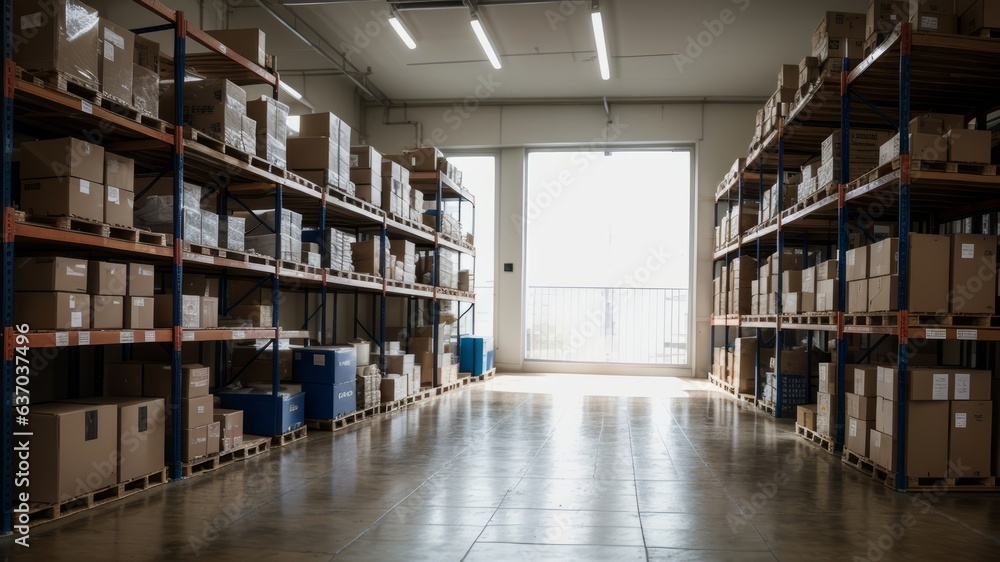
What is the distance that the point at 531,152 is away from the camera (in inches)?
709

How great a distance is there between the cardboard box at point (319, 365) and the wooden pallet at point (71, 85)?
14.0 ft

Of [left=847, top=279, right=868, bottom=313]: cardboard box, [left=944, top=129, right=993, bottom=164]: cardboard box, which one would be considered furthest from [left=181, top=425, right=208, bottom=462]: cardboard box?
[left=944, top=129, right=993, bottom=164]: cardboard box

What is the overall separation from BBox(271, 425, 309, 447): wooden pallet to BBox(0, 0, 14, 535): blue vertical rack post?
342 centimetres

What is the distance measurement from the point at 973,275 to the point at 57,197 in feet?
25.0

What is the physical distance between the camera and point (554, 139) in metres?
17.5

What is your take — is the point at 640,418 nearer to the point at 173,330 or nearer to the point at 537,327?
the point at 173,330

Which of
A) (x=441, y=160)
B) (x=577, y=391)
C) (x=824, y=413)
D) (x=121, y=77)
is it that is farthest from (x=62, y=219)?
(x=577, y=391)

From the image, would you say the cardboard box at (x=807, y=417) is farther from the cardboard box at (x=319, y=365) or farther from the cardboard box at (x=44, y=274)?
the cardboard box at (x=44, y=274)

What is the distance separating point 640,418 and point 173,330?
6633mm

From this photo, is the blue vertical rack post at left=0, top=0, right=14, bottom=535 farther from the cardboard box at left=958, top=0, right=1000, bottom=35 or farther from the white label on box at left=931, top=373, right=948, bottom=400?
the cardboard box at left=958, top=0, right=1000, bottom=35

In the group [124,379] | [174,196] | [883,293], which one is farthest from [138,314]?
[883,293]

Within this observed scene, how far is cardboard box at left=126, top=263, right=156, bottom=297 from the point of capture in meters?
5.77

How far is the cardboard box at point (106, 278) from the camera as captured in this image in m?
5.41

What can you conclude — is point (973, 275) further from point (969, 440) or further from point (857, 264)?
point (969, 440)
